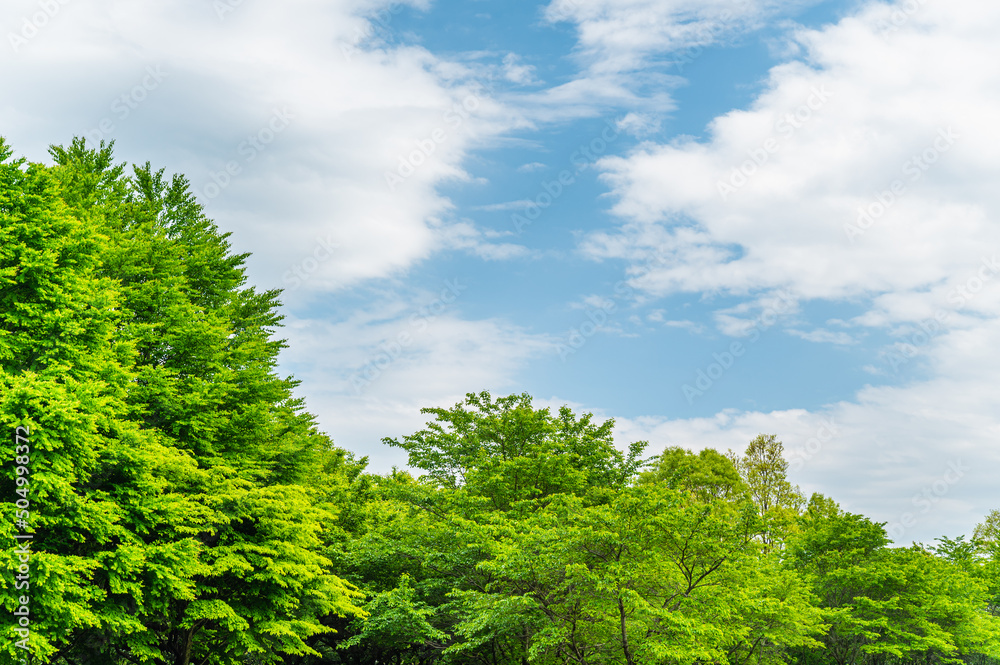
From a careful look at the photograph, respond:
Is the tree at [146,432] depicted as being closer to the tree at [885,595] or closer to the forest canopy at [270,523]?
the forest canopy at [270,523]

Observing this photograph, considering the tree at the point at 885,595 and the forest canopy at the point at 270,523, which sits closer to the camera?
the forest canopy at the point at 270,523

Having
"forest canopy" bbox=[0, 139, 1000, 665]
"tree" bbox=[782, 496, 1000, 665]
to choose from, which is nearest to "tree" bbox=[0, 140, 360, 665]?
"forest canopy" bbox=[0, 139, 1000, 665]

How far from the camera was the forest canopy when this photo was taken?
13.7m

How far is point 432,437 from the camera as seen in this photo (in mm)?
28031

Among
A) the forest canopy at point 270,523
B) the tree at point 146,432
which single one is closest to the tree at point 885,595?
the forest canopy at point 270,523

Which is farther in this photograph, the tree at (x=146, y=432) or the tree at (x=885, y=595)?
the tree at (x=885, y=595)

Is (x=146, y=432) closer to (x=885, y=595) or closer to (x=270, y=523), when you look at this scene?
(x=270, y=523)

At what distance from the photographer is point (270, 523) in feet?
59.8

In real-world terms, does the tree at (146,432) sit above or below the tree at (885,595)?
above

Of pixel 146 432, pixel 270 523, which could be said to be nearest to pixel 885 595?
pixel 270 523

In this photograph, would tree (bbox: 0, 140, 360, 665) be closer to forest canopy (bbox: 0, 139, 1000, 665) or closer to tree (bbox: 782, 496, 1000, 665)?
forest canopy (bbox: 0, 139, 1000, 665)

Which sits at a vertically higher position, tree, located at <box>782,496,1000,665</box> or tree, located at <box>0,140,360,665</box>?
tree, located at <box>0,140,360,665</box>

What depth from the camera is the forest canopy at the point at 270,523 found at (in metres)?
13.7

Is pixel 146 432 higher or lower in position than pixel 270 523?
higher
